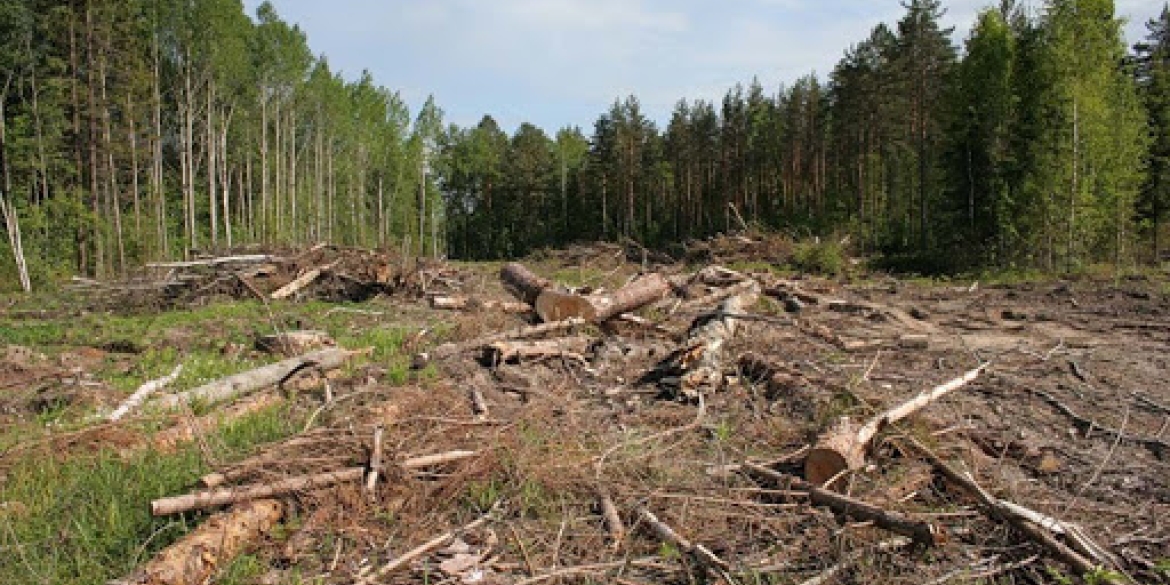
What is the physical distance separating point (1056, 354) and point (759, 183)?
41915mm

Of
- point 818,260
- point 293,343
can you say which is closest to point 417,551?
point 293,343

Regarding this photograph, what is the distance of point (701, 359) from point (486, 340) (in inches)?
107

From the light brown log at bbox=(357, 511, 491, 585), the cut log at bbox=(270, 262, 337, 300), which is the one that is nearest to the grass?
the light brown log at bbox=(357, 511, 491, 585)

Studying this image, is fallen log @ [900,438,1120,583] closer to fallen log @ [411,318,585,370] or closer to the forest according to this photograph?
fallen log @ [411,318,585,370]

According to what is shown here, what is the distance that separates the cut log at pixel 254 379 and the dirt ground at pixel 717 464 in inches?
17.7

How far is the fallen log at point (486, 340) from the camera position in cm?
825

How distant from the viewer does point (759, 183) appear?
49.5 meters

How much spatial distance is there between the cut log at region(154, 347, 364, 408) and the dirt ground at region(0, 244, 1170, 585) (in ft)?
1.47

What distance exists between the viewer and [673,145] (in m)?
53.8

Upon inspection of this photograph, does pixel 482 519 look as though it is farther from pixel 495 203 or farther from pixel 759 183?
pixel 495 203

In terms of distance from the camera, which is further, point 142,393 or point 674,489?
point 142,393

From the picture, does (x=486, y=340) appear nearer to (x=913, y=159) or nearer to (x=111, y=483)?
(x=111, y=483)

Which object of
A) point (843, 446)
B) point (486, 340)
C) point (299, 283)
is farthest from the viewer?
point (299, 283)

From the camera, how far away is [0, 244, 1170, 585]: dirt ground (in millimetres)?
3945
